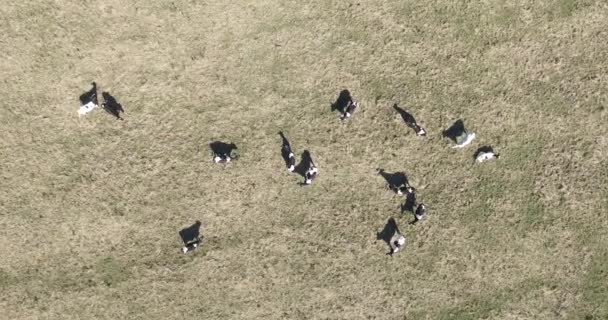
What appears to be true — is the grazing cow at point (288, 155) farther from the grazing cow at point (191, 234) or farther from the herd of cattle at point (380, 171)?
the grazing cow at point (191, 234)

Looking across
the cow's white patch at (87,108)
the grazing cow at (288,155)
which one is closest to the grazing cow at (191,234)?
the grazing cow at (288,155)

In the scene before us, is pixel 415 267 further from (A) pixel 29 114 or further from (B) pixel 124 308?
(A) pixel 29 114

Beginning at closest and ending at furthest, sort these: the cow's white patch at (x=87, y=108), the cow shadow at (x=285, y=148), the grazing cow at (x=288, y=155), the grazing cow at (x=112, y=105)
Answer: the cow's white patch at (x=87, y=108) → the grazing cow at (x=112, y=105) → the grazing cow at (x=288, y=155) → the cow shadow at (x=285, y=148)

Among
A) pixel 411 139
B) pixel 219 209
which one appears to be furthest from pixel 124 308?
pixel 411 139

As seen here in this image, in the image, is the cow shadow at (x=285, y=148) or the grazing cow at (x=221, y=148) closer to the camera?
the grazing cow at (x=221, y=148)

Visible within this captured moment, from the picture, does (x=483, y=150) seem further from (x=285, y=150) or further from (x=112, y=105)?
(x=112, y=105)

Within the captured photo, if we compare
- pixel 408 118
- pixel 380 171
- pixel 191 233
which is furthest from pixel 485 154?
pixel 191 233

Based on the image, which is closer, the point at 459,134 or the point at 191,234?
the point at 191,234

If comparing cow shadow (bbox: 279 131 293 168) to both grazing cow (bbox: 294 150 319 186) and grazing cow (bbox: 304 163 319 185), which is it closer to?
grazing cow (bbox: 294 150 319 186)
